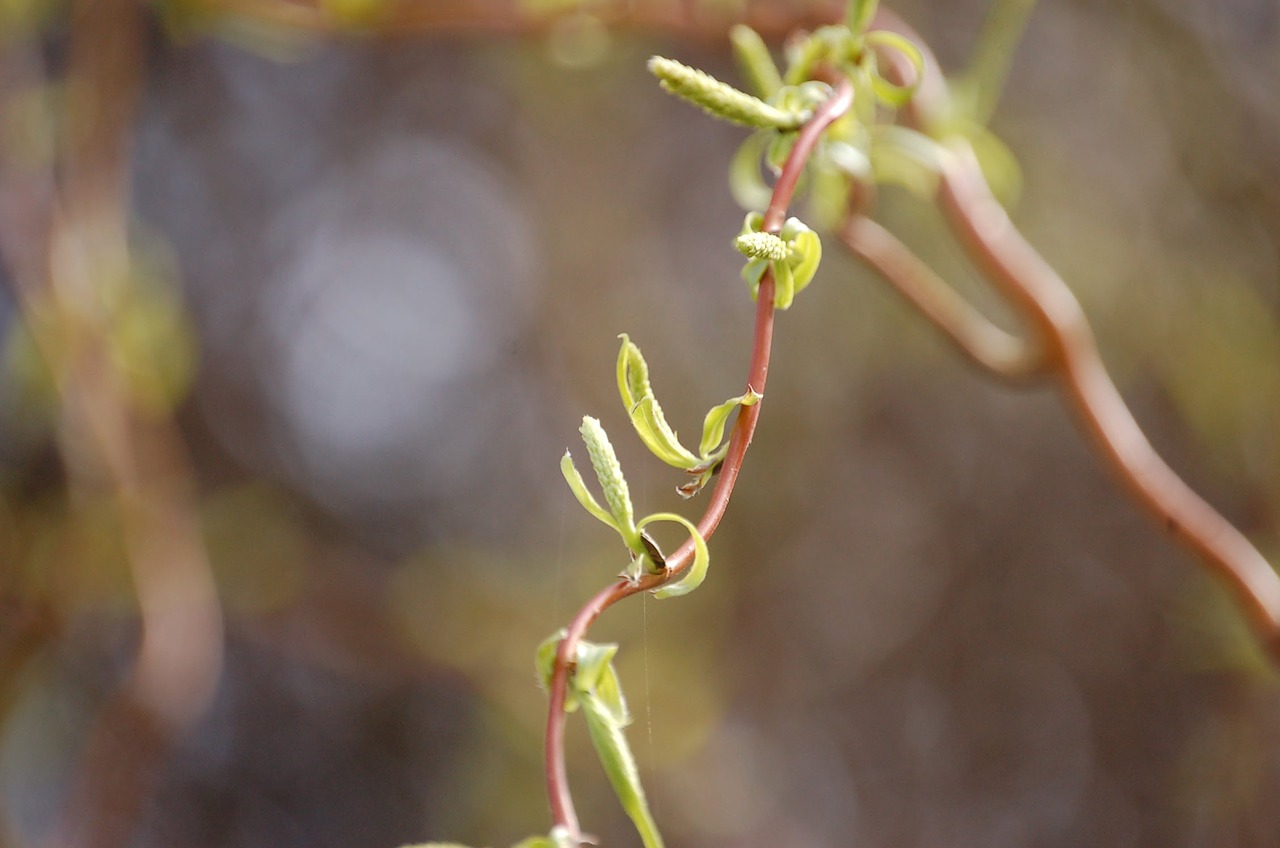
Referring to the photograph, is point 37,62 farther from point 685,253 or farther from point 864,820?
point 864,820

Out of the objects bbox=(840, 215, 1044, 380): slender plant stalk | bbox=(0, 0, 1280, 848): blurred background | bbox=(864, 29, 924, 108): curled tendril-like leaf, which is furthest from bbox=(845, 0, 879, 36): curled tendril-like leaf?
bbox=(0, 0, 1280, 848): blurred background

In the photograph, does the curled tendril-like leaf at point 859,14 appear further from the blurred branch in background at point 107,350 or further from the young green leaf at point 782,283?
the blurred branch in background at point 107,350

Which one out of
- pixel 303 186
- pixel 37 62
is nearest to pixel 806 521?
pixel 303 186

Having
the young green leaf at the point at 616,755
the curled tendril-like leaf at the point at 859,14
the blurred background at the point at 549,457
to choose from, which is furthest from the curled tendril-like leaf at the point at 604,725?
the blurred background at the point at 549,457

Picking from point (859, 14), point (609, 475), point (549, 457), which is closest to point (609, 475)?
point (609, 475)

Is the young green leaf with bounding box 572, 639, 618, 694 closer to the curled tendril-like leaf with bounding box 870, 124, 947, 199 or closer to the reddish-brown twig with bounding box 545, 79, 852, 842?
the reddish-brown twig with bounding box 545, 79, 852, 842

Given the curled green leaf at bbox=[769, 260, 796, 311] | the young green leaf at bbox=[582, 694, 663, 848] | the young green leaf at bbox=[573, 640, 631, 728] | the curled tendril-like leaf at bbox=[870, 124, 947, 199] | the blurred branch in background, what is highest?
the curled tendril-like leaf at bbox=[870, 124, 947, 199]
